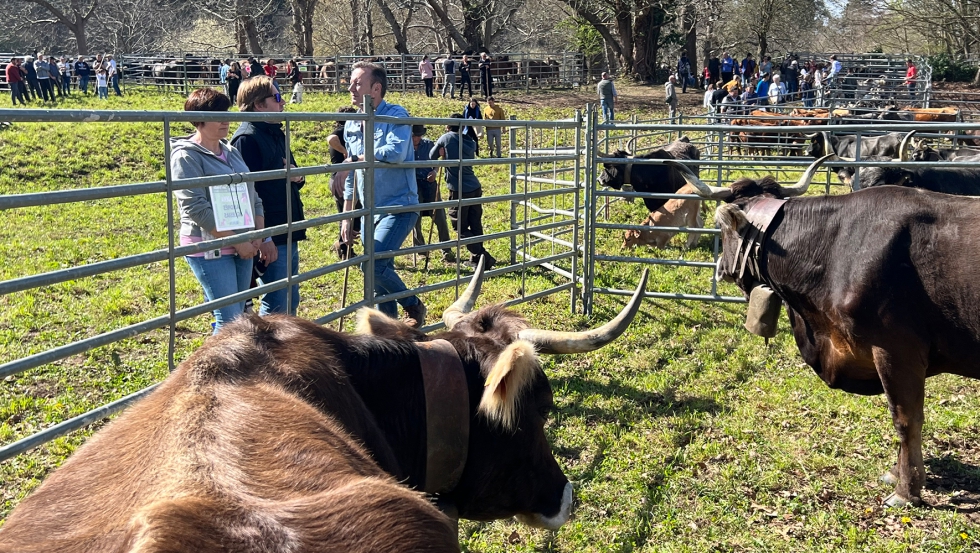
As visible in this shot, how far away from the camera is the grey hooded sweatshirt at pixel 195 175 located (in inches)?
161

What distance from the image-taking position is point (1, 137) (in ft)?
53.8

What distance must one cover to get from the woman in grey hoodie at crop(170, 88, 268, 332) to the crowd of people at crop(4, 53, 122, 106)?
25158mm

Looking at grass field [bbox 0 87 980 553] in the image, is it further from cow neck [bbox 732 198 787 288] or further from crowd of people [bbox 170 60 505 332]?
crowd of people [bbox 170 60 505 332]

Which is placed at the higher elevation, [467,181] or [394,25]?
[394,25]

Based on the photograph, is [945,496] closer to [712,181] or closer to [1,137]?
[712,181]

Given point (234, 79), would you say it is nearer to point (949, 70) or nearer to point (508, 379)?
point (508, 379)

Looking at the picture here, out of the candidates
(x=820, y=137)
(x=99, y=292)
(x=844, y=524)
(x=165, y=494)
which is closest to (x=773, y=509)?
(x=844, y=524)

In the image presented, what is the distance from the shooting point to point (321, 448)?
74.5 inches

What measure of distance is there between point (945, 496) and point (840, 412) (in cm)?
109

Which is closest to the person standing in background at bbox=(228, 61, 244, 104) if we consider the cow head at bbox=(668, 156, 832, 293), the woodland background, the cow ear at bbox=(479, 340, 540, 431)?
the woodland background

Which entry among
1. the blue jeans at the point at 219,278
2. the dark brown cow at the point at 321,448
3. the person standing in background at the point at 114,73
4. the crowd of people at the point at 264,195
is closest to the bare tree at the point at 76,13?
the person standing in background at the point at 114,73

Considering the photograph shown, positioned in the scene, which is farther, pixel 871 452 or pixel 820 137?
pixel 820 137

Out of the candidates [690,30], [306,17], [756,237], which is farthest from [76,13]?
[756,237]

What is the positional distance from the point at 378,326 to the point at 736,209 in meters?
3.48
